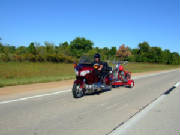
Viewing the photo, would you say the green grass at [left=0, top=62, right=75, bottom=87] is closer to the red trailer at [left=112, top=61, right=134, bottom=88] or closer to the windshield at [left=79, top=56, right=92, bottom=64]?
the windshield at [left=79, top=56, right=92, bottom=64]

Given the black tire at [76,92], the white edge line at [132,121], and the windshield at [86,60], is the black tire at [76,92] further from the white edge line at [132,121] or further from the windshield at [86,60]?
the white edge line at [132,121]

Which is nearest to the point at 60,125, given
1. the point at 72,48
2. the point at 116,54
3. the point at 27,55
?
the point at 27,55

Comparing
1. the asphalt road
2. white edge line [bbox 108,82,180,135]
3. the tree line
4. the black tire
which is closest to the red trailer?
the black tire

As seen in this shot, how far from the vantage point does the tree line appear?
167 ft

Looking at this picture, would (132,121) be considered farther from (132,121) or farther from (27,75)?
(27,75)

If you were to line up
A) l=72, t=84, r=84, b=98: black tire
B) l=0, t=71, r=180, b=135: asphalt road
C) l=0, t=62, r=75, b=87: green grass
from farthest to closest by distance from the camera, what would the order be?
1. l=0, t=62, r=75, b=87: green grass
2. l=72, t=84, r=84, b=98: black tire
3. l=0, t=71, r=180, b=135: asphalt road

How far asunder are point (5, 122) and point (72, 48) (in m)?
95.9

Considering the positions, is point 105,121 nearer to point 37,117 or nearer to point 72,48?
point 37,117

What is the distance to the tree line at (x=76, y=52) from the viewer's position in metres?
50.8

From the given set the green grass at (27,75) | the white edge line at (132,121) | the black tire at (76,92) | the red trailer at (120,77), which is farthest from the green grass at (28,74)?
the white edge line at (132,121)

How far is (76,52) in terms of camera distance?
9431 cm

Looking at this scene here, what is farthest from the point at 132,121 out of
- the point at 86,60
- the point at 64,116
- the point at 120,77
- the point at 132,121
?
the point at 120,77

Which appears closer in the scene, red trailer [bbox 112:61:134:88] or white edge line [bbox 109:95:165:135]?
white edge line [bbox 109:95:165:135]

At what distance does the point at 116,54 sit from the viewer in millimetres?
115688
